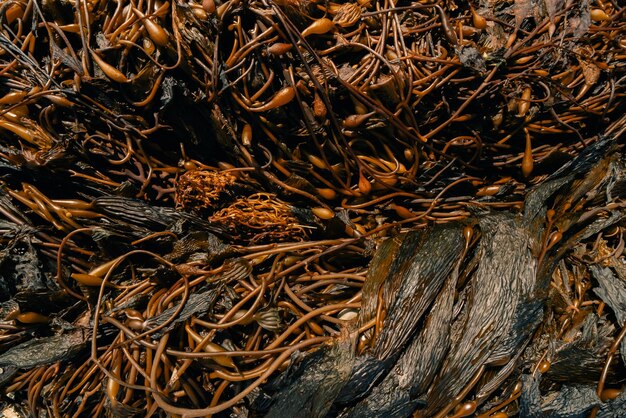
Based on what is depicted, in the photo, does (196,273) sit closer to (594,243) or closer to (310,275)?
(310,275)

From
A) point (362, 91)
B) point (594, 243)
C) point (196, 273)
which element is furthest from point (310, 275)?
point (594, 243)

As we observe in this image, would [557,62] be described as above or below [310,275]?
above

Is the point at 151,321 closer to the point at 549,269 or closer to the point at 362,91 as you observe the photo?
the point at 362,91

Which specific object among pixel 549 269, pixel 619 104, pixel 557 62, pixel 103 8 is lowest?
pixel 549 269

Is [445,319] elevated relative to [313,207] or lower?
lower

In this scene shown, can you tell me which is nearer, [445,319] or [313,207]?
[445,319]

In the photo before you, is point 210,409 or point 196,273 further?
point 196,273

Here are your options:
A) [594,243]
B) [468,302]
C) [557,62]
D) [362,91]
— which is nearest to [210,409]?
[468,302]
